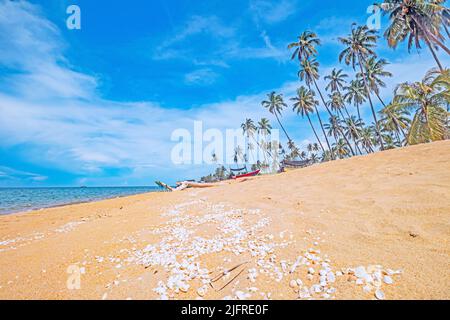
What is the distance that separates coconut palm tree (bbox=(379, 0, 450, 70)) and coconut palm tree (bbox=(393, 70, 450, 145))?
156 inches

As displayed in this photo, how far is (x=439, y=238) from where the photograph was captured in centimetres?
298

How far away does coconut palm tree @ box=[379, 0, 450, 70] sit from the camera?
64.6 feet

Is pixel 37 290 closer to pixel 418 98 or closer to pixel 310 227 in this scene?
pixel 310 227

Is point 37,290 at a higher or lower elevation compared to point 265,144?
lower

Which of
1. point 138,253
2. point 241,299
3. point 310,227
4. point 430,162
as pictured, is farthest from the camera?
point 430,162

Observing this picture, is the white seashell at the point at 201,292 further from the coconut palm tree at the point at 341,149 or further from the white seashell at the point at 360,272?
the coconut palm tree at the point at 341,149

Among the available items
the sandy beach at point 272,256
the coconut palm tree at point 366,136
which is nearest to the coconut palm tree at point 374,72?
the coconut palm tree at point 366,136

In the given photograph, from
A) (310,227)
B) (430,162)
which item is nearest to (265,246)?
(310,227)

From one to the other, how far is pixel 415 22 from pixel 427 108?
10.2 m

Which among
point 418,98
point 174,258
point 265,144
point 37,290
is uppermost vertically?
point 265,144

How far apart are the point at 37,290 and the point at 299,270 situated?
3.71 metres

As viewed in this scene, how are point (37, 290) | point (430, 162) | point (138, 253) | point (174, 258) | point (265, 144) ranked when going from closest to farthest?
point (37, 290) → point (174, 258) → point (138, 253) → point (430, 162) → point (265, 144)

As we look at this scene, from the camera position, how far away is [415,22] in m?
21.1

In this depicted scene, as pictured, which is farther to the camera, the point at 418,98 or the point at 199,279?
the point at 418,98
